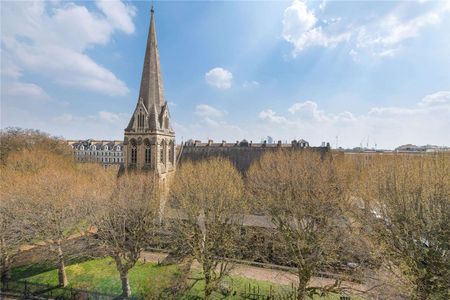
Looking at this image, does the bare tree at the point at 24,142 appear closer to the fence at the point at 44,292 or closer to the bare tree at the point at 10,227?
the bare tree at the point at 10,227

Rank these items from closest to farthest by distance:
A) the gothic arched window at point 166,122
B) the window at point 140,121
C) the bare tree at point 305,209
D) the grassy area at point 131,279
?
1. the bare tree at point 305,209
2. the grassy area at point 131,279
3. the window at point 140,121
4. the gothic arched window at point 166,122

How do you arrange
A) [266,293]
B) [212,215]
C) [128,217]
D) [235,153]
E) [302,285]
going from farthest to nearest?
[235,153]
[128,217]
[212,215]
[266,293]
[302,285]

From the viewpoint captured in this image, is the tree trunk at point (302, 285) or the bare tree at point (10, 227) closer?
the tree trunk at point (302, 285)

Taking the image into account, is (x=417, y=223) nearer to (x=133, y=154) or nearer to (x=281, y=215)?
(x=281, y=215)

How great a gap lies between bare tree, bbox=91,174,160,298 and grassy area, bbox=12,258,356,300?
1613 mm

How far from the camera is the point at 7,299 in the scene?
58.2 ft

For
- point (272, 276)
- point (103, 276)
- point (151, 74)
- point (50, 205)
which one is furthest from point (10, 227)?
point (272, 276)

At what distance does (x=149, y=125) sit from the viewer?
28203 millimetres

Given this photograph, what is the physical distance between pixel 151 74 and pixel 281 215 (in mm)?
21038

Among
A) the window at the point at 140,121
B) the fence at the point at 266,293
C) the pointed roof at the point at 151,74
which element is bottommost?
the fence at the point at 266,293

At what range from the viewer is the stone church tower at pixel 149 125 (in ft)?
92.0

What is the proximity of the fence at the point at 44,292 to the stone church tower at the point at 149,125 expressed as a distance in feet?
41.5

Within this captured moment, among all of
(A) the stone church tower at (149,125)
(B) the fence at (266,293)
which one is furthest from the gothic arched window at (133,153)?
(B) the fence at (266,293)

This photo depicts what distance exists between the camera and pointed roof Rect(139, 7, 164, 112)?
2875cm
